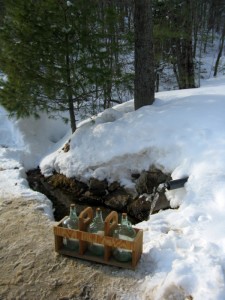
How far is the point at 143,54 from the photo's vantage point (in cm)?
728

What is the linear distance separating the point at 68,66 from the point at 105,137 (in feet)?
6.03

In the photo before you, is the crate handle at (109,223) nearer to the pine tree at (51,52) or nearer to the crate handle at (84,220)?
the crate handle at (84,220)

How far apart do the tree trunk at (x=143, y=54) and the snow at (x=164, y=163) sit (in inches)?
15.2

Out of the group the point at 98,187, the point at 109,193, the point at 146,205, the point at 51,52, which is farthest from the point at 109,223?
the point at 51,52

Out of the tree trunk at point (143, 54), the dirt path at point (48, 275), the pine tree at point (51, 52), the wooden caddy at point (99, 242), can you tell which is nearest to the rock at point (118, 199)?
the dirt path at point (48, 275)

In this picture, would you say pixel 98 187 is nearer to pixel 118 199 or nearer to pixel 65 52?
pixel 118 199

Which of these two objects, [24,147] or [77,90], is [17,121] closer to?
[24,147]

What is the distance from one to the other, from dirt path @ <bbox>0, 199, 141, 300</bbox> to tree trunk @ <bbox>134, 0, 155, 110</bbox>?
4036 mm

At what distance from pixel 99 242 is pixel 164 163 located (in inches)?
96.7

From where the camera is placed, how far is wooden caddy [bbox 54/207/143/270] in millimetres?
3520

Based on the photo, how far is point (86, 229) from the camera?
3791 millimetres

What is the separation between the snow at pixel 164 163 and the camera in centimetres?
330

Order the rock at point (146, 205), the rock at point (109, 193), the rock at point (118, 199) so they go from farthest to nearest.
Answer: the rock at point (118, 199) < the rock at point (109, 193) < the rock at point (146, 205)

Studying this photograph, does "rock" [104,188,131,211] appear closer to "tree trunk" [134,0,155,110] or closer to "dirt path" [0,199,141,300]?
"dirt path" [0,199,141,300]
